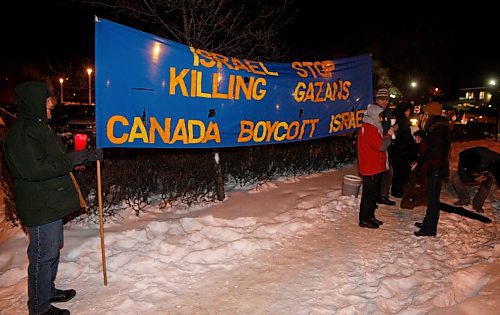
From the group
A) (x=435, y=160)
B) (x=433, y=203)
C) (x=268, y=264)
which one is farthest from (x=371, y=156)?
(x=268, y=264)

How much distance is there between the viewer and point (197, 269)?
4145 millimetres

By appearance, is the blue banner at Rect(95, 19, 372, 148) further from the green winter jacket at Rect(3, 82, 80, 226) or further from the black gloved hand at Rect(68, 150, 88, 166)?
the green winter jacket at Rect(3, 82, 80, 226)

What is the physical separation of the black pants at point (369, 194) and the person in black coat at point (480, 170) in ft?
6.42

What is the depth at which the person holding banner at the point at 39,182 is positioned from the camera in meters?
3.05

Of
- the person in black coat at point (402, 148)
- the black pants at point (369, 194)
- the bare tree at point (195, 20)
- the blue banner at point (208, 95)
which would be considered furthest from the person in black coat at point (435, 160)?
the bare tree at point (195, 20)

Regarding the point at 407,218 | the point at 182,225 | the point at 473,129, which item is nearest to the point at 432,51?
the point at 473,129

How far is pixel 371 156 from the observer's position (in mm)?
5328

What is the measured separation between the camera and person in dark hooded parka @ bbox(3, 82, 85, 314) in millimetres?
3053

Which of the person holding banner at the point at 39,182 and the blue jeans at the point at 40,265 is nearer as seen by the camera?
the person holding banner at the point at 39,182

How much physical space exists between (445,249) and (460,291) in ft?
3.48

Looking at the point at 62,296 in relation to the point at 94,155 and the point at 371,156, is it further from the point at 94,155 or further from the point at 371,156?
the point at 371,156

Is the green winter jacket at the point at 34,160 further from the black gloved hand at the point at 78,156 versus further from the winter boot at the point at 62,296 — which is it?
the winter boot at the point at 62,296

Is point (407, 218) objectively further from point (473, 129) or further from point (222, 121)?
point (473, 129)

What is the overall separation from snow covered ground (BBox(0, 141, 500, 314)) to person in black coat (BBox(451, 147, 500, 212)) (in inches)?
24.3
